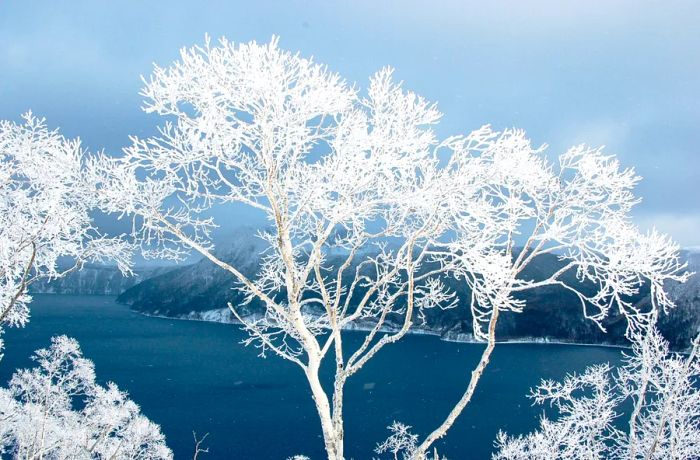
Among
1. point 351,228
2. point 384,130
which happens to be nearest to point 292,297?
→ point 351,228

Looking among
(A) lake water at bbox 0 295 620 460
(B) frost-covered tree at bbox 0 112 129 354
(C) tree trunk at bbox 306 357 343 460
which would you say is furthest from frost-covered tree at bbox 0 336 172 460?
(A) lake water at bbox 0 295 620 460

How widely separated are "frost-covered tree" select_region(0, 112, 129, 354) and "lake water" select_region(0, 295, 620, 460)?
52193 millimetres

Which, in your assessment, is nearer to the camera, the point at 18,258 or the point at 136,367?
the point at 18,258

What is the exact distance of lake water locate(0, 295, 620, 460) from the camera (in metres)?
58.2

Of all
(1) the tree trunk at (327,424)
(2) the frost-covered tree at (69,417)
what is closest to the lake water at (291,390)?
(2) the frost-covered tree at (69,417)

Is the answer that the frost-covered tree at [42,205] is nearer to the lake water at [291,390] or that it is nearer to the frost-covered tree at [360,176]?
the frost-covered tree at [360,176]

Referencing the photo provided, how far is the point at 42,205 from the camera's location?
5574mm

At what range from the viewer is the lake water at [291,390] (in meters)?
58.2

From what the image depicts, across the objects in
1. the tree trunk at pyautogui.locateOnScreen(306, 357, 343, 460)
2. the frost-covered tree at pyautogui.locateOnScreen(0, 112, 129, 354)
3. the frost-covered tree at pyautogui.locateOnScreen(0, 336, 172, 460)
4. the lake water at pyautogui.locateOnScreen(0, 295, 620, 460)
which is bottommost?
the lake water at pyautogui.locateOnScreen(0, 295, 620, 460)

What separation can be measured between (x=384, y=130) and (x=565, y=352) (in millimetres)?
153423

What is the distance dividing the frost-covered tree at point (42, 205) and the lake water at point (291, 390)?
52.2 m

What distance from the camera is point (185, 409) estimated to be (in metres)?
71.1

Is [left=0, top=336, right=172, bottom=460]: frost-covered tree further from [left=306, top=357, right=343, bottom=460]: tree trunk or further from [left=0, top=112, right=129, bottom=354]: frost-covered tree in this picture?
[left=306, top=357, right=343, bottom=460]: tree trunk

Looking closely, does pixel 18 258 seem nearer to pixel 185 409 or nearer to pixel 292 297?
pixel 292 297
